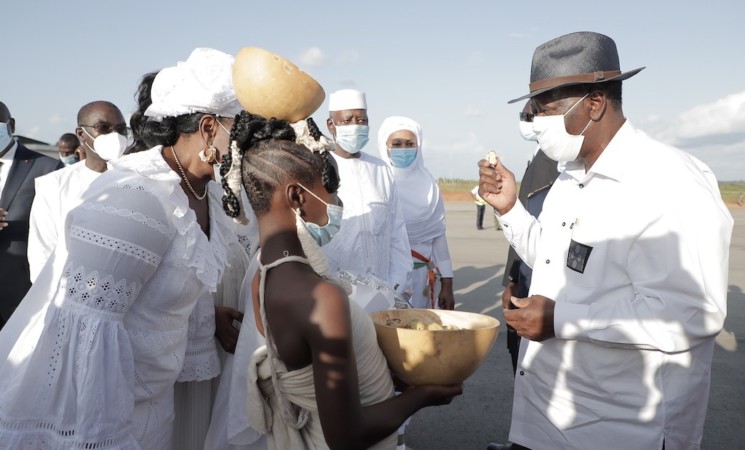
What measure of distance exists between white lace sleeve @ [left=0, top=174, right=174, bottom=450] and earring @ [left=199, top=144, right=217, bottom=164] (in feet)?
1.53

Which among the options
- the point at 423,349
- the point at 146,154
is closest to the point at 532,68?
the point at 423,349

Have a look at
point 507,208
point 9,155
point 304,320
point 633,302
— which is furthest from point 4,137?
point 633,302

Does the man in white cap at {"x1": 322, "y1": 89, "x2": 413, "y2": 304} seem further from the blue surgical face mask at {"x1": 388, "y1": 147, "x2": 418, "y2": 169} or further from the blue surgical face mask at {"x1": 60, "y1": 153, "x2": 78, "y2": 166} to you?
the blue surgical face mask at {"x1": 60, "y1": 153, "x2": 78, "y2": 166}

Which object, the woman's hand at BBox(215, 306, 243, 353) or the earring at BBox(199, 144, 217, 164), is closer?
the earring at BBox(199, 144, 217, 164)

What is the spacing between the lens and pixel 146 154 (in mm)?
2295

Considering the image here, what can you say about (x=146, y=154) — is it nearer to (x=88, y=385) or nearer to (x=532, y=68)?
(x=88, y=385)

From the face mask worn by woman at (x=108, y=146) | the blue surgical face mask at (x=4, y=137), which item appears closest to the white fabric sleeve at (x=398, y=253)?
the face mask worn by woman at (x=108, y=146)

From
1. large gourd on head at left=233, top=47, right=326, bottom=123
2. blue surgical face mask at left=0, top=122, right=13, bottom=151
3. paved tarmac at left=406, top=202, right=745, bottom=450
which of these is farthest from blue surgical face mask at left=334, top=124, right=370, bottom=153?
blue surgical face mask at left=0, top=122, right=13, bottom=151

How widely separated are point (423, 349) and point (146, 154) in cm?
132

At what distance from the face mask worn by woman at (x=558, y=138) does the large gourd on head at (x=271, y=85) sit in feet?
3.73

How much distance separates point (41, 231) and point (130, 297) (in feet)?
9.27

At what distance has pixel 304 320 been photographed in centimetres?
173

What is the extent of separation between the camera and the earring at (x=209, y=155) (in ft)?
Result: 7.75

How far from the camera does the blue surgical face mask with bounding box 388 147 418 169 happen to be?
5.69m
